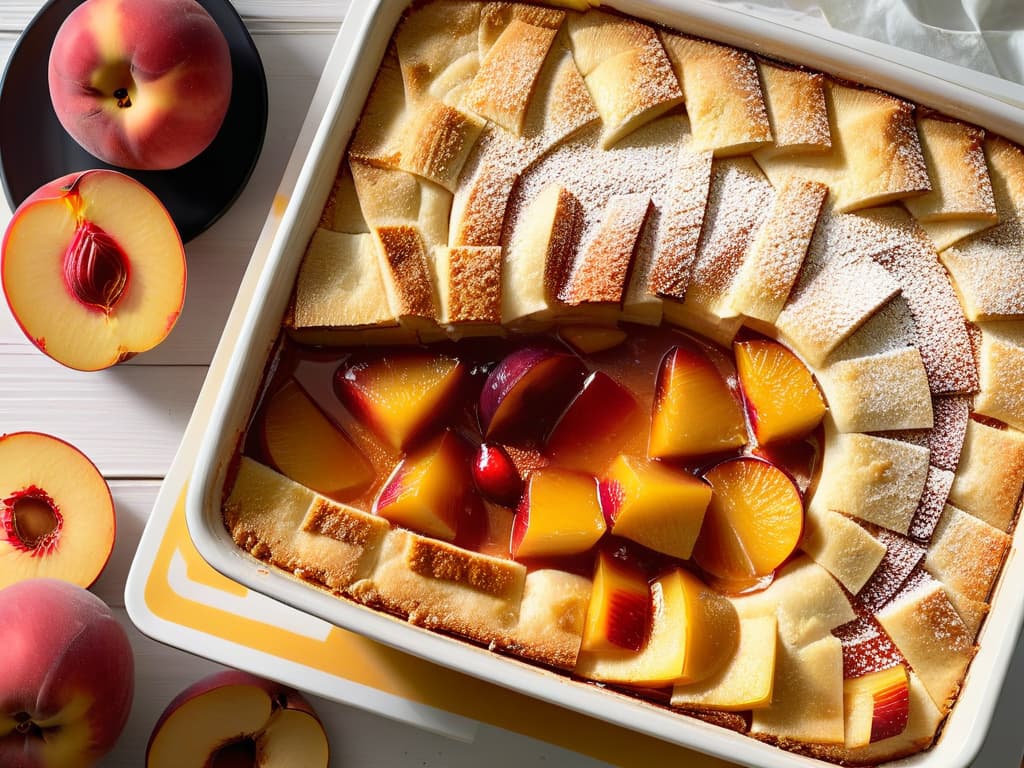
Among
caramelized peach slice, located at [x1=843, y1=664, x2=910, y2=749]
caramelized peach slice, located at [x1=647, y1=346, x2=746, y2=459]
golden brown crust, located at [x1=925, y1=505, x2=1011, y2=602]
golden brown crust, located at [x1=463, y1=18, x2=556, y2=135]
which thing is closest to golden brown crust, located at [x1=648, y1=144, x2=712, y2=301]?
caramelized peach slice, located at [x1=647, y1=346, x2=746, y2=459]

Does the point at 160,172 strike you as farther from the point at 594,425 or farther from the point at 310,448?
the point at 594,425

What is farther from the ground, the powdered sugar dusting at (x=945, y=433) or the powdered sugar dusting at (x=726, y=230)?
the powdered sugar dusting at (x=726, y=230)

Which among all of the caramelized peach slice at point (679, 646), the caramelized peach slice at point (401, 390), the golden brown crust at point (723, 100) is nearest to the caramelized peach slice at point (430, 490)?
the caramelized peach slice at point (401, 390)

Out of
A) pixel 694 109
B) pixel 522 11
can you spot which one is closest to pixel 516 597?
pixel 694 109

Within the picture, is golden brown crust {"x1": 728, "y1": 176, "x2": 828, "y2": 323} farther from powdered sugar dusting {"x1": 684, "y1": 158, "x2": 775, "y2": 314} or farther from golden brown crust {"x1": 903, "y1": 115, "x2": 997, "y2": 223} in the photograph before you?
golden brown crust {"x1": 903, "y1": 115, "x2": 997, "y2": 223}

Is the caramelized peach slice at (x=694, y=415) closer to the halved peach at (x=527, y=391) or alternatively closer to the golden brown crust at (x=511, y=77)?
the halved peach at (x=527, y=391)

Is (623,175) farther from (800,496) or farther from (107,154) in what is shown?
(107,154)
